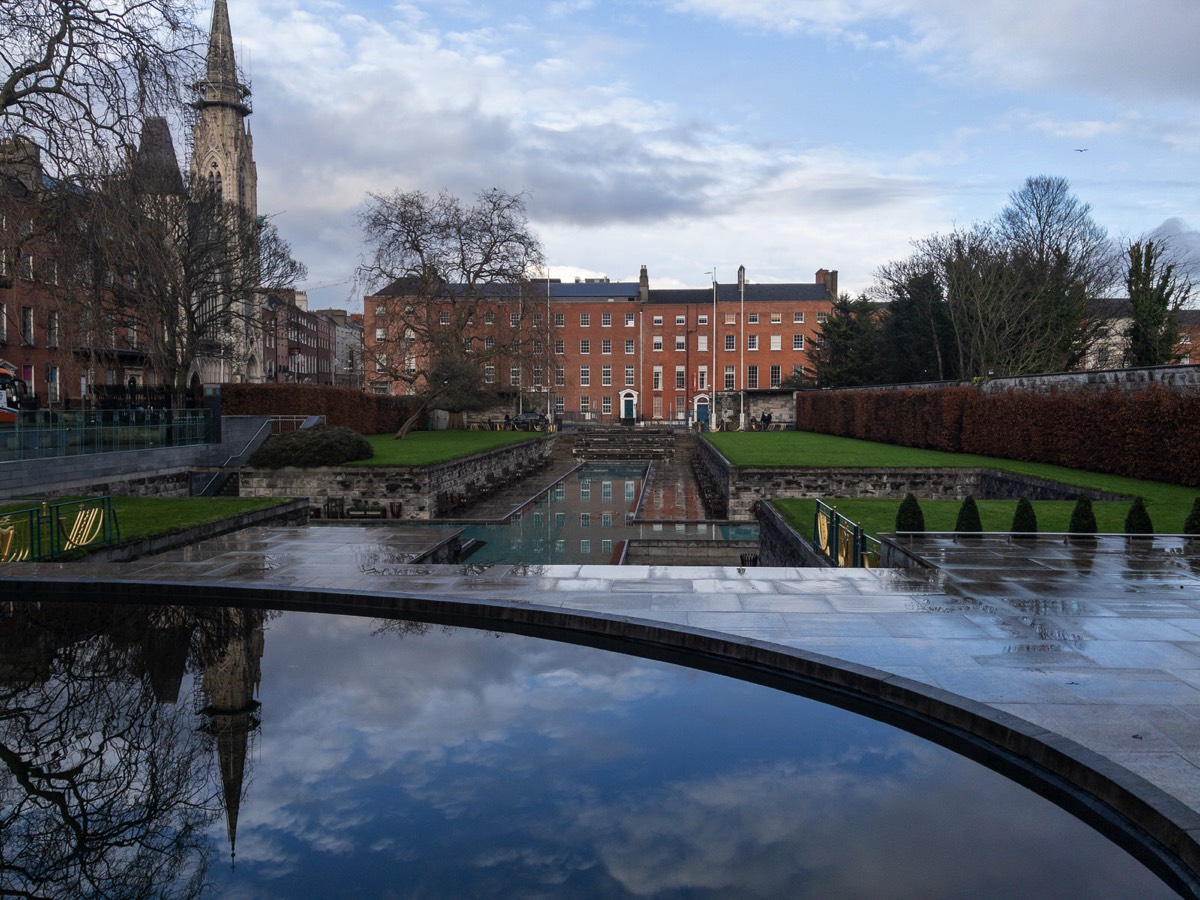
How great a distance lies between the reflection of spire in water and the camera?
568cm

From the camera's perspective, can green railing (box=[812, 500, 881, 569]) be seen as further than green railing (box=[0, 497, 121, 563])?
Yes

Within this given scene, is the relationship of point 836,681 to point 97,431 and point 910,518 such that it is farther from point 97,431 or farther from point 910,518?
point 97,431

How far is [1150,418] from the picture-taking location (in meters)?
20.1

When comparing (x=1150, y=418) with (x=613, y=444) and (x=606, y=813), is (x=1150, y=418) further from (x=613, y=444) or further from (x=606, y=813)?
(x=613, y=444)

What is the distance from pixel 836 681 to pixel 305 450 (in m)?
21.4

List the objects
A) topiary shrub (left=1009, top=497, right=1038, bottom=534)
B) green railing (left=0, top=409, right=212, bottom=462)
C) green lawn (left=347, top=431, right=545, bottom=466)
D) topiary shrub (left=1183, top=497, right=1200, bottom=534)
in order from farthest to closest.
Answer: green lawn (left=347, top=431, right=545, bottom=466)
green railing (left=0, top=409, right=212, bottom=462)
topiary shrub (left=1009, top=497, right=1038, bottom=534)
topiary shrub (left=1183, top=497, right=1200, bottom=534)

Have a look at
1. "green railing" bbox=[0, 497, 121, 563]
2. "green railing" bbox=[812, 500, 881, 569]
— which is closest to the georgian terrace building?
"green railing" bbox=[812, 500, 881, 569]

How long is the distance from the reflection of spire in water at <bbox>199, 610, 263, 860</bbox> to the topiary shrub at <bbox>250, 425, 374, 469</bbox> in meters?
16.7

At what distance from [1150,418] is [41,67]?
21456mm

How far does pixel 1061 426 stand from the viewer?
2456 centimetres

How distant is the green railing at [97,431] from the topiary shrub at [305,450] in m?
2.39

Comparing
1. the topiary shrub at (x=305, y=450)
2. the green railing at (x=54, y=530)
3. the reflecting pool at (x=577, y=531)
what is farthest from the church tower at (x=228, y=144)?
the green railing at (x=54, y=530)

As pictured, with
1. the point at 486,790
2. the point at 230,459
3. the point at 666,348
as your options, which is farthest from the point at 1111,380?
the point at 666,348

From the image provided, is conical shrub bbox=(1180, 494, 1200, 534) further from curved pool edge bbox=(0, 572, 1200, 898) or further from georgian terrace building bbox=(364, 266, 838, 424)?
georgian terrace building bbox=(364, 266, 838, 424)
